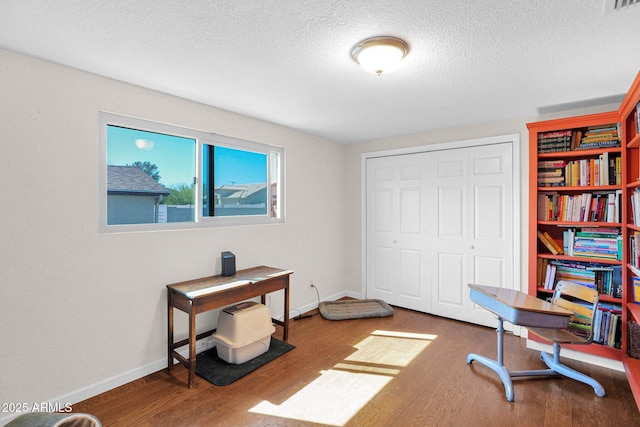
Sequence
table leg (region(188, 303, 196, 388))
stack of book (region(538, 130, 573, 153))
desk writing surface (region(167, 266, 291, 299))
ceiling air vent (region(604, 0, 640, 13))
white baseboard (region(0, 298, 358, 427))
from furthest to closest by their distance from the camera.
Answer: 1. stack of book (region(538, 130, 573, 153))
2. desk writing surface (region(167, 266, 291, 299))
3. table leg (region(188, 303, 196, 388))
4. white baseboard (region(0, 298, 358, 427))
5. ceiling air vent (region(604, 0, 640, 13))

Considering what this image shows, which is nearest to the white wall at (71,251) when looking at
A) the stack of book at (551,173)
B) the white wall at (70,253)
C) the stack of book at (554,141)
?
the white wall at (70,253)

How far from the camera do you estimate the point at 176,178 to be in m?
2.80

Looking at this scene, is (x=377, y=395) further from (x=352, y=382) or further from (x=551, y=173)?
(x=551, y=173)

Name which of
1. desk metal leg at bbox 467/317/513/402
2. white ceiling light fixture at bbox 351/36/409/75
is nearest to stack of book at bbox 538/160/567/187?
desk metal leg at bbox 467/317/513/402

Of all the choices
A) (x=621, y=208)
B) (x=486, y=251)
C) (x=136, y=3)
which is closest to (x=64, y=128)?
(x=136, y=3)

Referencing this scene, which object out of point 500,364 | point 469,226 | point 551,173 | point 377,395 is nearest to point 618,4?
point 551,173

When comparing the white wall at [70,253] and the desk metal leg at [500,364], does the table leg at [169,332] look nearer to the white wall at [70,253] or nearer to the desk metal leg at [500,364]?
the white wall at [70,253]

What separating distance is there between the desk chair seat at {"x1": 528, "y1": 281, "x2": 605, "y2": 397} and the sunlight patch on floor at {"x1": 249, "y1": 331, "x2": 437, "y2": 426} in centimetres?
103

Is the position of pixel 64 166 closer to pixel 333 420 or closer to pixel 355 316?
pixel 333 420

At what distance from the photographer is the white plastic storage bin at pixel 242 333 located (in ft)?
8.70

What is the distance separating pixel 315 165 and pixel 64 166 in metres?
2.70

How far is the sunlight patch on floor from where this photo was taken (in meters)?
2.09

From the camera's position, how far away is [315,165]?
4.19 m

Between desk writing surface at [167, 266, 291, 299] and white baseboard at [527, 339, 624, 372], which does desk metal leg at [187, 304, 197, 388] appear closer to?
desk writing surface at [167, 266, 291, 299]
